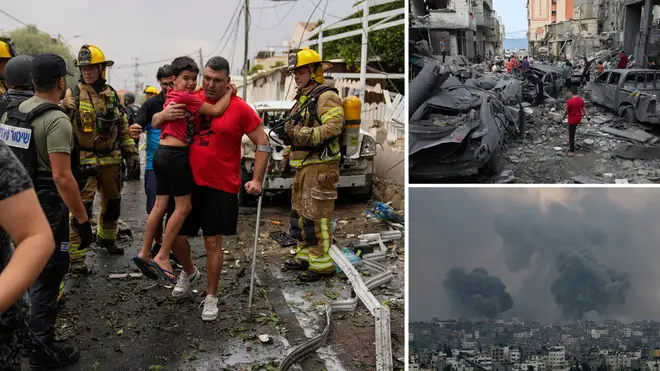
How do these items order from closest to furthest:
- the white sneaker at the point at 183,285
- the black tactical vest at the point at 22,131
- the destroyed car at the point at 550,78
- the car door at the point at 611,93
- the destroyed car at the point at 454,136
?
the black tactical vest at the point at 22,131
the destroyed car at the point at 454,136
the white sneaker at the point at 183,285
the destroyed car at the point at 550,78
the car door at the point at 611,93

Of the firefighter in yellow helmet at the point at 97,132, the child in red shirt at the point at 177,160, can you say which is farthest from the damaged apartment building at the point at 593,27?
the firefighter in yellow helmet at the point at 97,132

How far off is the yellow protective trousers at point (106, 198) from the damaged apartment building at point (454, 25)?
347 cm

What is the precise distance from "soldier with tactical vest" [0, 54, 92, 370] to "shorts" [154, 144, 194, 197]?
29.0 inches

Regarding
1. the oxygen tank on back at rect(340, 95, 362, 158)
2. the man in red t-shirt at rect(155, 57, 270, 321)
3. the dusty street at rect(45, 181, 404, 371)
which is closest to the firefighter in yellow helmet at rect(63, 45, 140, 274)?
the dusty street at rect(45, 181, 404, 371)

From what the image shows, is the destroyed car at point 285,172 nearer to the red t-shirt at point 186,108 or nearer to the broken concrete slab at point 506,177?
the red t-shirt at point 186,108

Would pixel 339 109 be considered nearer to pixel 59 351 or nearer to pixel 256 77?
pixel 59 351

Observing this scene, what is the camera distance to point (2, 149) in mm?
1743

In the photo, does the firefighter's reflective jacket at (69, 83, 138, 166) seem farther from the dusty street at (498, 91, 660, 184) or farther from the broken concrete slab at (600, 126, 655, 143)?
the broken concrete slab at (600, 126, 655, 143)

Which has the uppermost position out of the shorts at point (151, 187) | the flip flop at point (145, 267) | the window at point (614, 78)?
the window at point (614, 78)

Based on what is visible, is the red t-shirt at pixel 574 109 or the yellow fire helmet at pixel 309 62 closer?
the yellow fire helmet at pixel 309 62

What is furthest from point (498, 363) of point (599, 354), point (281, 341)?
point (281, 341)

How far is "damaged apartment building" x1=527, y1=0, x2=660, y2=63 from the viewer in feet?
16.1

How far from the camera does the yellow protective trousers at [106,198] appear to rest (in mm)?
5466

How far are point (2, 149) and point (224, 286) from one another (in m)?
3.41
